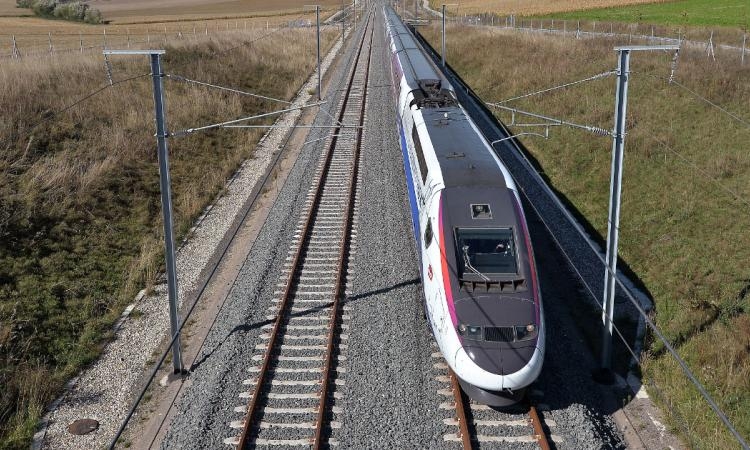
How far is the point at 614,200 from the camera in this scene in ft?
40.8

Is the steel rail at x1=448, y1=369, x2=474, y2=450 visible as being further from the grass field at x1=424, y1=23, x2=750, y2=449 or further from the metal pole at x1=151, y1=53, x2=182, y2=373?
the metal pole at x1=151, y1=53, x2=182, y2=373

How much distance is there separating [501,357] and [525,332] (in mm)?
678

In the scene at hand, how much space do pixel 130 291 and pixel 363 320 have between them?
6251mm

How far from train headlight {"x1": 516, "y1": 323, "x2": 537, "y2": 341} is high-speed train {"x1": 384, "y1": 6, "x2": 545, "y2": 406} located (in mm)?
17

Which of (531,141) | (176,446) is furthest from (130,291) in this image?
(531,141)

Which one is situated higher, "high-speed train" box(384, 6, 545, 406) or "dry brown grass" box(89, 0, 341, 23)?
"dry brown grass" box(89, 0, 341, 23)

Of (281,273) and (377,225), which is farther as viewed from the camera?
(377,225)

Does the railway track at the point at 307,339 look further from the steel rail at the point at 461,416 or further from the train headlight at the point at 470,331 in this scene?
the train headlight at the point at 470,331

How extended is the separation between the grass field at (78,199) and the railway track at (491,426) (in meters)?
7.46

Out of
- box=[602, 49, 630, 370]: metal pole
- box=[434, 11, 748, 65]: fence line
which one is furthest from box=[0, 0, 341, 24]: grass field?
box=[602, 49, 630, 370]: metal pole

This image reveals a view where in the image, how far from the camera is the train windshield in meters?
12.0

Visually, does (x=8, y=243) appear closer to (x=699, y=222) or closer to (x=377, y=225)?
(x=377, y=225)

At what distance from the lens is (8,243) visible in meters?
17.0

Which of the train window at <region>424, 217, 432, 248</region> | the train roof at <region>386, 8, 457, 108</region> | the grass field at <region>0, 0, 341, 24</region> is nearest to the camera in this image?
the train window at <region>424, 217, 432, 248</region>
